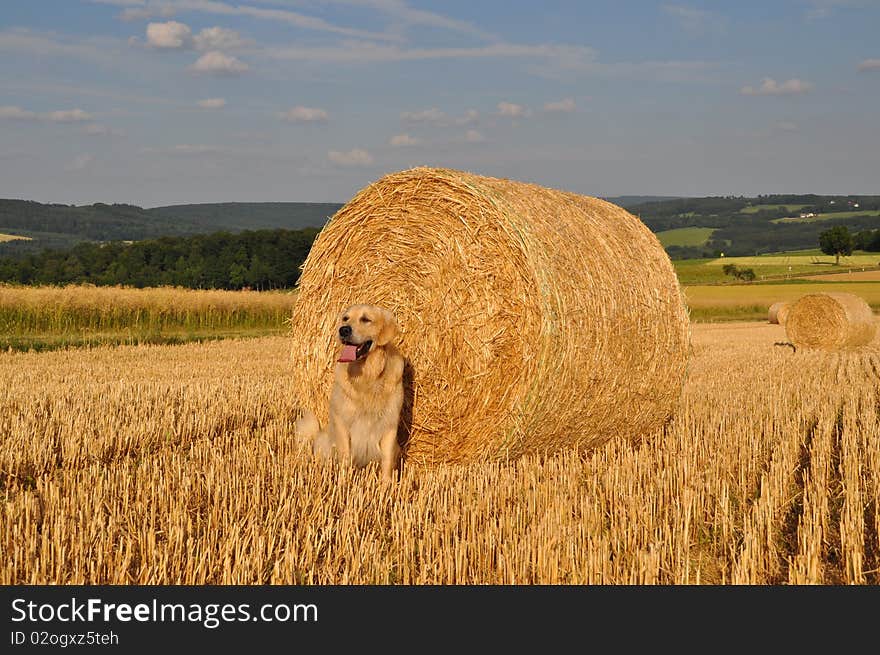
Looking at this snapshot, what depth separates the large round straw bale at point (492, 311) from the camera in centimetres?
690

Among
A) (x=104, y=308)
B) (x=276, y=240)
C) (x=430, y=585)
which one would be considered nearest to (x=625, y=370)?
(x=430, y=585)

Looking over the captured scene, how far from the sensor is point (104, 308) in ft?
78.7

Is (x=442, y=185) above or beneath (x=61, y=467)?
above

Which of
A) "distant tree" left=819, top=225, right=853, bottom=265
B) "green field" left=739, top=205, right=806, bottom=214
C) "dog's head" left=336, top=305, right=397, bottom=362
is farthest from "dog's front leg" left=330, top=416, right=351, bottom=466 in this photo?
"green field" left=739, top=205, right=806, bottom=214

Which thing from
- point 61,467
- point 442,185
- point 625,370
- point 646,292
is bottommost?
point 61,467

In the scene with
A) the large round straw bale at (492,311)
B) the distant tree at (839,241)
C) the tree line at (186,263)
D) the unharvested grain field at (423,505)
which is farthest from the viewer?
the distant tree at (839,241)

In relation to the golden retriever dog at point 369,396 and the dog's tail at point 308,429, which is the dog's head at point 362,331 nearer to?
the golden retriever dog at point 369,396

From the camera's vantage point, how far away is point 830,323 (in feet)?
66.8

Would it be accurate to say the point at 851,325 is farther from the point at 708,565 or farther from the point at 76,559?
the point at 76,559

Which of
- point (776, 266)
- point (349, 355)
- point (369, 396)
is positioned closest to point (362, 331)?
point (349, 355)

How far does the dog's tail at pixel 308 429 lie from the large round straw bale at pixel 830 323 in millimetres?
15787

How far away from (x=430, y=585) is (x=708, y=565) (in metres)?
1.48

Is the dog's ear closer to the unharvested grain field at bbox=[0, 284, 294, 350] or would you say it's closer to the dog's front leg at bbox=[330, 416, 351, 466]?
the dog's front leg at bbox=[330, 416, 351, 466]

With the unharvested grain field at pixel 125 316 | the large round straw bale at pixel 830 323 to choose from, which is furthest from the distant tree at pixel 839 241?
the unharvested grain field at pixel 125 316
